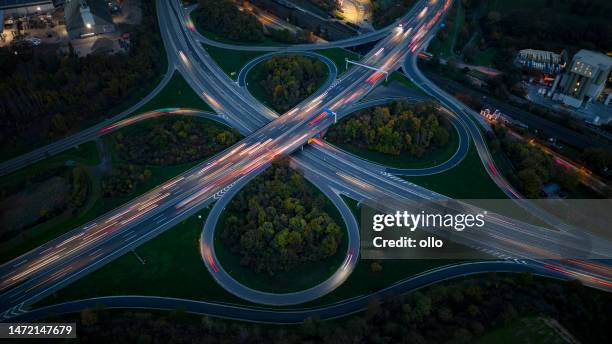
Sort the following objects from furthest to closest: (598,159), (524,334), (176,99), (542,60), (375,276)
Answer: (542,60) < (176,99) < (598,159) < (375,276) < (524,334)

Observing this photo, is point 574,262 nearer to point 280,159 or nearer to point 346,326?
point 346,326

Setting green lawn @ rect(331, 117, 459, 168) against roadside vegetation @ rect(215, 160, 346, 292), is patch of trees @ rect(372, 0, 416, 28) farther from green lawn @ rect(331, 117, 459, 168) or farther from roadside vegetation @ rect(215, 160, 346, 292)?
roadside vegetation @ rect(215, 160, 346, 292)

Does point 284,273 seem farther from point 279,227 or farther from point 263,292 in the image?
point 279,227

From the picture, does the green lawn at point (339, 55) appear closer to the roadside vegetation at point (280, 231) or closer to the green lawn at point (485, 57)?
the green lawn at point (485, 57)

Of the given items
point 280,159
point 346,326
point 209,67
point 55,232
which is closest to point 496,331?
point 346,326

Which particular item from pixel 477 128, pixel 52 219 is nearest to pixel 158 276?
pixel 52 219

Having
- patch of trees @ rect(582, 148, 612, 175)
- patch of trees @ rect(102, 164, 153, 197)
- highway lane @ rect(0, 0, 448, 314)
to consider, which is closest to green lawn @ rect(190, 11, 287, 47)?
highway lane @ rect(0, 0, 448, 314)
